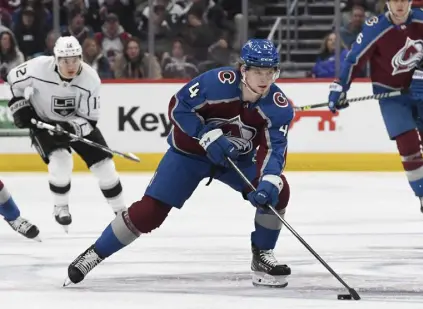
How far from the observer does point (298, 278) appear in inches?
182

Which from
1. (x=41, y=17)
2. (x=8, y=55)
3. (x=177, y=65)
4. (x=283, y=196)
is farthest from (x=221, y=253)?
(x=41, y=17)

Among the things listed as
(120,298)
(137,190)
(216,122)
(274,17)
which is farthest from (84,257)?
(274,17)

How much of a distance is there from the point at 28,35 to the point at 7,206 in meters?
3.68

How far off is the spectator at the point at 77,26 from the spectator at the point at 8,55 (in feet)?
1.26

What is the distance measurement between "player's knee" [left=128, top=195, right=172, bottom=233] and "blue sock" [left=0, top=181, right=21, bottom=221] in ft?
4.85

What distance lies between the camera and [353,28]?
9094mm

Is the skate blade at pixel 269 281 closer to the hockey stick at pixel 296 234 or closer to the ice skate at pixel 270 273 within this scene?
the ice skate at pixel 270 273

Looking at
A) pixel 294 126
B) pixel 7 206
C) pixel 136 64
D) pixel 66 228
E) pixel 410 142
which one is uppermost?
pixel 410 142

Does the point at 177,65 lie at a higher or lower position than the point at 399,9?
lower

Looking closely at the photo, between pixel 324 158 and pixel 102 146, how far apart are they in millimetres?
3035

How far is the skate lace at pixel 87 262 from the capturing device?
4.36 metres

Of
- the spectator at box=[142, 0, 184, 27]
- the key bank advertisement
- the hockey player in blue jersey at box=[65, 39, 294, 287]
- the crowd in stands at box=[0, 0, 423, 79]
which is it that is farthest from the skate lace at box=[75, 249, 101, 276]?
the spectator at box=[142, 0, 184, 27]

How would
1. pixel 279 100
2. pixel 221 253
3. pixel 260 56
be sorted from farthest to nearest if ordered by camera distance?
1. pixel 221 253
2. pixel 279 100
3. pixel 260 56

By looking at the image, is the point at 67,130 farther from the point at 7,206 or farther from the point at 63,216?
the point at 7,206
